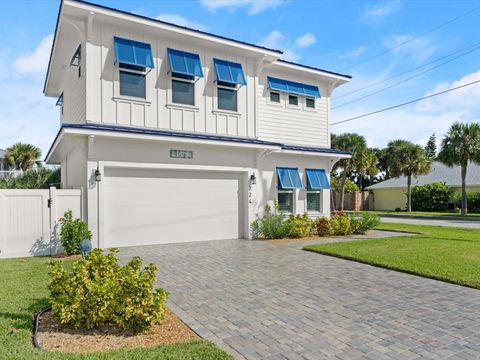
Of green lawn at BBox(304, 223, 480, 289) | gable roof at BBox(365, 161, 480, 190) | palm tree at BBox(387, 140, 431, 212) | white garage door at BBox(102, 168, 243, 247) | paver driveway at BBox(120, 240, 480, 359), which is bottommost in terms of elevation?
paver driveway at BBox(120, 240, 480, 359)

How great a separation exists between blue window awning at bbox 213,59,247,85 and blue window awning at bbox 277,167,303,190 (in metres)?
3.98

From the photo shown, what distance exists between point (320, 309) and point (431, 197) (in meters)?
36.2

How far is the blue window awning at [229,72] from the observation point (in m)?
12.8

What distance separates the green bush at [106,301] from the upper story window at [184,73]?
8.58 meters

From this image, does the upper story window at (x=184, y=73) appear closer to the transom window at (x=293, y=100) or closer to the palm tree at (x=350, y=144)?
the transom window at (x=293, y=100)

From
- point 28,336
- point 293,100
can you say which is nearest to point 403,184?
point 293,100

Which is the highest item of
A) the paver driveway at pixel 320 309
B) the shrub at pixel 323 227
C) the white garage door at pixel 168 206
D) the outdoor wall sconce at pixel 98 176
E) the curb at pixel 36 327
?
the outdoor wall sconce at pixel 98 176

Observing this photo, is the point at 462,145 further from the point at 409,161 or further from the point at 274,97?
the point at 274,97

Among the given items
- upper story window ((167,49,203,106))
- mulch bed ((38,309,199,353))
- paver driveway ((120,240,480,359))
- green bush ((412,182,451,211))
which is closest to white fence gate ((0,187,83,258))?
paver driveway ((120,240,480,359))

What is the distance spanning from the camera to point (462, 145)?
28953mm

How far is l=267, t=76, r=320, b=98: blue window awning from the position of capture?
14.8 metres

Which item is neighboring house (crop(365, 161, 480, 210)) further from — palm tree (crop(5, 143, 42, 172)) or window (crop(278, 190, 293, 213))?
palm tree (crop(5, 143, 42, 172))

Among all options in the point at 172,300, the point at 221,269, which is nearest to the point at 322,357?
the point at 172,300

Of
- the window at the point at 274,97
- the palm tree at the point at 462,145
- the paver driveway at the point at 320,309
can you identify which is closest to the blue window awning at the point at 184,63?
the window at the point at 274,97
